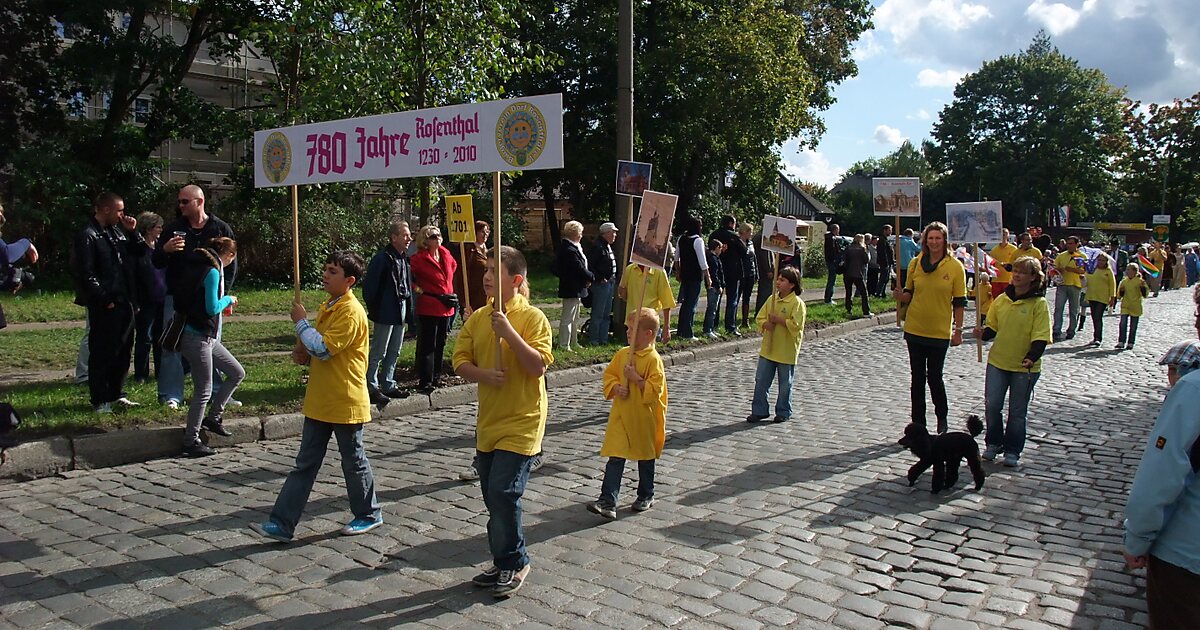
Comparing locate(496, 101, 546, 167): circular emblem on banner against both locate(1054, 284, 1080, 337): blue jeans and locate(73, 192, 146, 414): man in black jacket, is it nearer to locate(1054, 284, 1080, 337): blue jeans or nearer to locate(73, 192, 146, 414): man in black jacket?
locate(73, 192, 146, 414): man in black jacket

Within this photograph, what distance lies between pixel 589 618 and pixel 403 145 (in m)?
3.65

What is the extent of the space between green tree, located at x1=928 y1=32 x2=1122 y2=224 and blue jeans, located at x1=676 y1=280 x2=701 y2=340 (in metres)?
56.3

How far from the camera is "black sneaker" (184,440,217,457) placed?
7.53 meters

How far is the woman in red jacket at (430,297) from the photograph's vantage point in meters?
9.63

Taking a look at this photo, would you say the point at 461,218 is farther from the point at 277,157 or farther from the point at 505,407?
the point at 505,407

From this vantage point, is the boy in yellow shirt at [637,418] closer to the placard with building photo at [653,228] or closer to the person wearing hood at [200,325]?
the placard with building photo at [653,228]

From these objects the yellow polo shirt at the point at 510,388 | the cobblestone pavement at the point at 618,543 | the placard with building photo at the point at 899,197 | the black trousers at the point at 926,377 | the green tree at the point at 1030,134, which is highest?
the green tree at the point at 1030,134

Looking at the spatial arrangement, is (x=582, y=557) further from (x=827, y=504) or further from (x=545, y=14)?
(x=545, y=14)

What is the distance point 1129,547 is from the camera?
3.29 m

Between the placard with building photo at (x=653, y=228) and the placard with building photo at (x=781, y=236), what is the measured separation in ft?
23.2

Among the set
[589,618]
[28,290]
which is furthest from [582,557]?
[28,290]

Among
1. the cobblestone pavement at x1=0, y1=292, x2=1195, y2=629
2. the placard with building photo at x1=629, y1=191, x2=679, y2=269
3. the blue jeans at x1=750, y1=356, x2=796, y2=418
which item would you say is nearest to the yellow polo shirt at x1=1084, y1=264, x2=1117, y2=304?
the cobblestone pavement at x1=0, y1=292, x2=1195, y2=629

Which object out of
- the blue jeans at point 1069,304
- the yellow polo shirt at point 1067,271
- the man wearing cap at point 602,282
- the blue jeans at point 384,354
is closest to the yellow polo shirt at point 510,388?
the blue jeans at point 384,354

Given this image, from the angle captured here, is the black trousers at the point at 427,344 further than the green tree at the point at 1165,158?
No
